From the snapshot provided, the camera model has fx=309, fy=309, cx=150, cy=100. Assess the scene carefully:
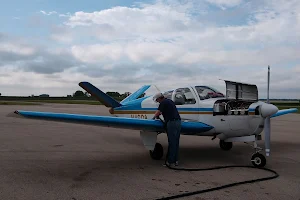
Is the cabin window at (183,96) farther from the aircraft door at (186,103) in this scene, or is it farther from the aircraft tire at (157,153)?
the aircraft tire at (157,153)

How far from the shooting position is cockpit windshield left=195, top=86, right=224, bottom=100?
25.7 feet

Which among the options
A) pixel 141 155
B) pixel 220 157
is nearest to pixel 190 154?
pixel 220 157

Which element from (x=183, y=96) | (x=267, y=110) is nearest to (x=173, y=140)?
(x=183, y=96)

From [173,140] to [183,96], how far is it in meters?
1.72

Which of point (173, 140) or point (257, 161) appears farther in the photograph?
point (173, 140)

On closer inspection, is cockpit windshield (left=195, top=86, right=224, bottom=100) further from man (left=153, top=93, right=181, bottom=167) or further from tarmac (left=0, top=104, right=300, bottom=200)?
tarmac (left=0, top=104, right=300, bottom=200)

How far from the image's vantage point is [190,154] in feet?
27.2

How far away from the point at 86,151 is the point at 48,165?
1.90 meters

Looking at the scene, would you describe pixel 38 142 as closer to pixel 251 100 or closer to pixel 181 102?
pixel 181 102

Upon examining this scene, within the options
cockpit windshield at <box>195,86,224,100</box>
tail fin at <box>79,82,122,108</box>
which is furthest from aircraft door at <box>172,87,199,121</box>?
tail fin at <box>79,82,122,108</box>

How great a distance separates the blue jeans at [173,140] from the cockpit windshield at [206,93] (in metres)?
1.34

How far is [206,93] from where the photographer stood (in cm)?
791

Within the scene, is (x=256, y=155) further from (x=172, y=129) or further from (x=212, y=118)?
(x=172, y=129)

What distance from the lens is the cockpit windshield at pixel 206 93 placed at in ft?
25.7
